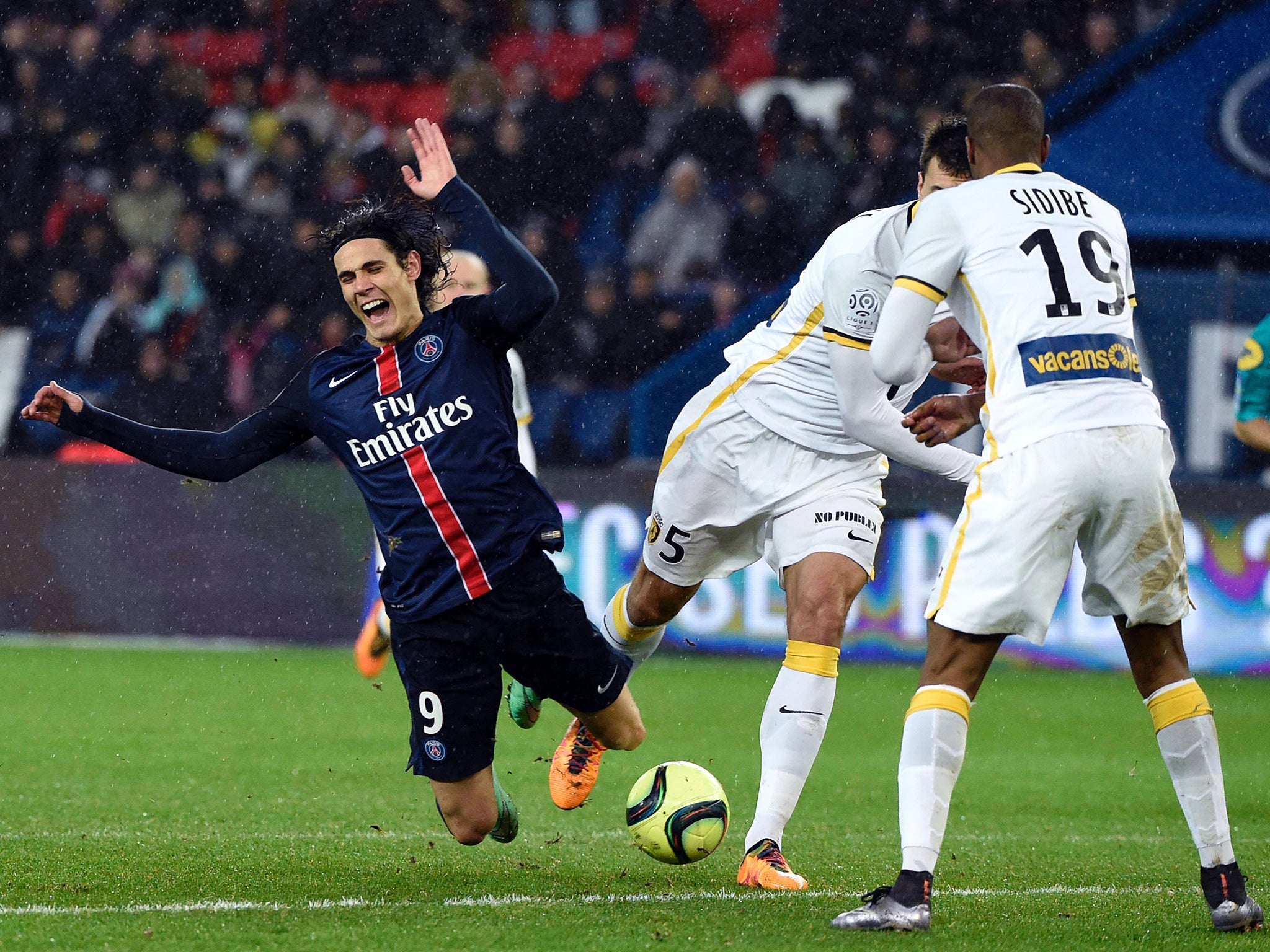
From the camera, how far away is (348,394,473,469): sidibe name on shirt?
4602 mm

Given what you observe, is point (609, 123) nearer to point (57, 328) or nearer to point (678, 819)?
point (57, 328)

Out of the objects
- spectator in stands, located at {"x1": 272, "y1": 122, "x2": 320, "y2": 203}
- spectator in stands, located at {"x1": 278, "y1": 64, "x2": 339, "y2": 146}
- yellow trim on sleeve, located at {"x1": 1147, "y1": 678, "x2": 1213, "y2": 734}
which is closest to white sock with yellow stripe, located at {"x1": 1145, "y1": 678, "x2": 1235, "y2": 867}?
yellow trim on sleeve, located at {"x1": 1147, "y1": 678, "x2": 1213, "y2": 734}

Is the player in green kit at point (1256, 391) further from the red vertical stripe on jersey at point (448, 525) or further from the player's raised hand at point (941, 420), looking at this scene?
the red vertical stripe on jersey at point (448, 525)

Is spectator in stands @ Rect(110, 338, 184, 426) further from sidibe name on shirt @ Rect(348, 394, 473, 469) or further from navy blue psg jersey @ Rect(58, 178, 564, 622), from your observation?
sidibe name on shirt @ Rect(348, 394, 473, 469)

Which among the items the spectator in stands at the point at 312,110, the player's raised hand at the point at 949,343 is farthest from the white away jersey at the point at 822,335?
the spectator in stands at the point at 312,110

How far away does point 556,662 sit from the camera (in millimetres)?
4738

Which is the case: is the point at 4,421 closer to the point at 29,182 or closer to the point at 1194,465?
the point at 29,182

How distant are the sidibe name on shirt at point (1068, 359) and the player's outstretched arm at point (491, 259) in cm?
128

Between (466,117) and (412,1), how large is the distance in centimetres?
201

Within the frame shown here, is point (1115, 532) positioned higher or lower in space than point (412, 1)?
lower

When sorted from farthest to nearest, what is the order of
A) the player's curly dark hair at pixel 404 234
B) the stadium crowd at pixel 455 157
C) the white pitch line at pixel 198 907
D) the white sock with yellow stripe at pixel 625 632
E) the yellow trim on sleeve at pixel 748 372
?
the stadium crowd at pixel 455 157 < the white sock with yellow stripe at pixel 625 632 < the yellow trim on sleeve at pixel 748 372 < the player's curly dark hair at pixel 404 234 < the white pitch line at pixel 198 907

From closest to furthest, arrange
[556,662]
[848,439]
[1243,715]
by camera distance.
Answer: [556,662], [848,439], [1243,715]

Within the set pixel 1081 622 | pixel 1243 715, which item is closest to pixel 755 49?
pixel 1081 622

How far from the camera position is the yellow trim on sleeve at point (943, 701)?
386 cm
